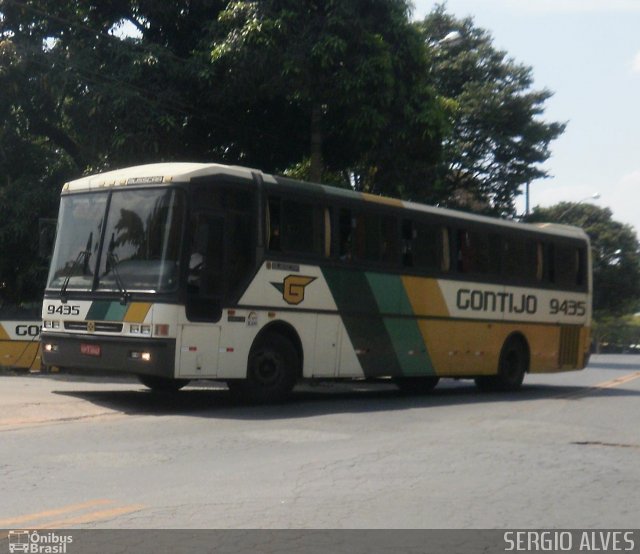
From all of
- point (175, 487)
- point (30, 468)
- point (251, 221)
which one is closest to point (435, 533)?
point (175, 487)

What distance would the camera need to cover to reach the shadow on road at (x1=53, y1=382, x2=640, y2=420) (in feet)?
47.0

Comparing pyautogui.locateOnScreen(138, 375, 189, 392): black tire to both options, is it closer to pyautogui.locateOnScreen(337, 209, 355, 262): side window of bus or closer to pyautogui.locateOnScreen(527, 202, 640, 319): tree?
pyautogui.locateOnScreen(337, 209, 355, 262): side window of bus

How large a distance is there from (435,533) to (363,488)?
1600mm

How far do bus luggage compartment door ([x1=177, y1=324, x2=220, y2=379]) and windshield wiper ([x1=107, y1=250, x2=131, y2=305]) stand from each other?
0.85 meters

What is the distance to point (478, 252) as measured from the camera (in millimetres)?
20016

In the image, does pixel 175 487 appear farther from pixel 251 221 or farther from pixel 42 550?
pixel 251 221

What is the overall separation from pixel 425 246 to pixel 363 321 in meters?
2.23

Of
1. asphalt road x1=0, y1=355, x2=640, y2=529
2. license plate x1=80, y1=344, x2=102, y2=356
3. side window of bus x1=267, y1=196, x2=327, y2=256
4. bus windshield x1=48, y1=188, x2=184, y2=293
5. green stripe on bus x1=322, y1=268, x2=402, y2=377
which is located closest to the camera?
asphalt road x1=0, y1=355, x2=640, y2=529

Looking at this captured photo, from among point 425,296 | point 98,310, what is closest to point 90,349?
point 98,310

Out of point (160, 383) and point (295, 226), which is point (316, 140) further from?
point (160, 383)

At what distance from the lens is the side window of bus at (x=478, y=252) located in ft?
64.1

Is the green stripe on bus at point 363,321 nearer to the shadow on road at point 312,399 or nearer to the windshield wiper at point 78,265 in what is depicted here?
the shadow on road at point 312,399

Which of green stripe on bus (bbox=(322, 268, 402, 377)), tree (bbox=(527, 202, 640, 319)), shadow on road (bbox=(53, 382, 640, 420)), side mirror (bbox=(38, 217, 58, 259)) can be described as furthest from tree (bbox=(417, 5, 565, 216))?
tree (bbox=(527, 202, 640, 319))

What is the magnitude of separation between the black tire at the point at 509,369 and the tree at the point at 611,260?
4780cm
